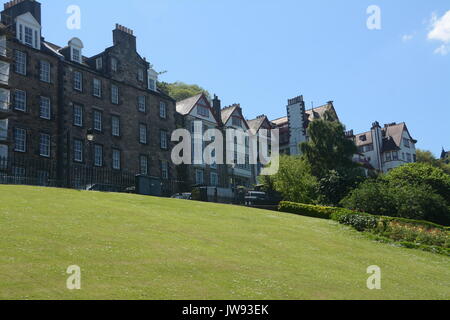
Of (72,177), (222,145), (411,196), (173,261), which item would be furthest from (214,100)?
(173,261)

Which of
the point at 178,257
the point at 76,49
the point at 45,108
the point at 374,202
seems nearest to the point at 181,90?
the point at 76,49

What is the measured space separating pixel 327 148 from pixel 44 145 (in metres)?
29.2

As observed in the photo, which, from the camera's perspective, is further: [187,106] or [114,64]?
[187,106]

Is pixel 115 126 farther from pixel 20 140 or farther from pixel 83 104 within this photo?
pixel 20 140

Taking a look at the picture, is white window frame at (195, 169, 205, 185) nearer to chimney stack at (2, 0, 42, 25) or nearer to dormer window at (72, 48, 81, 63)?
dormer window at (72, 48, 81, 63)

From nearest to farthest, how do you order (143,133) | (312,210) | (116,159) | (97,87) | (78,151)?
(312,210) → (78,151) → (97,87) → (116,159) → (143,133)

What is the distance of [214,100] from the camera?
66938 millimetres

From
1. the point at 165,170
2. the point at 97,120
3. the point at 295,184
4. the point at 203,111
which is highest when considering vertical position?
the point at 203,111

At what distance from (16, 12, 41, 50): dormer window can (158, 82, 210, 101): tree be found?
3366cm

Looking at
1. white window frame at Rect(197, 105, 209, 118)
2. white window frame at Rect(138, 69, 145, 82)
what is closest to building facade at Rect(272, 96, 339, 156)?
white window frame at Rect(197, 105, 209, 118)

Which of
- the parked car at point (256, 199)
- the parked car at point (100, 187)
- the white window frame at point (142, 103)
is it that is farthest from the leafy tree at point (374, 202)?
the white window frame at point (142, 103)

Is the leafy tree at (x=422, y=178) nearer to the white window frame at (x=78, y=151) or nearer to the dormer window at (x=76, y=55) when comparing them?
the white window frame at (x=78, y=151)

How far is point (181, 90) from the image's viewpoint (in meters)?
88.8

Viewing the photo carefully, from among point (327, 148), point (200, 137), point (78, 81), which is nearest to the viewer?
point (78, 81)
